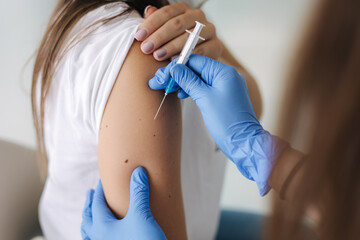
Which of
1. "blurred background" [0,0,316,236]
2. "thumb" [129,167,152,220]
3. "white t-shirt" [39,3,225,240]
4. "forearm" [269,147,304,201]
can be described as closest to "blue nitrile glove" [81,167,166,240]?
"thumb" [129,167,152,220]

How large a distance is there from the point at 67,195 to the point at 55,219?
157mm

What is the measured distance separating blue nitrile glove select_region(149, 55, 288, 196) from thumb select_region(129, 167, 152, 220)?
0.73 feet

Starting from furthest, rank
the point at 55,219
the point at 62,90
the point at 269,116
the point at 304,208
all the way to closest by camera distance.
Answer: the point at 269,116, the point at 55,219, the point at 62,90, the point at 304,208

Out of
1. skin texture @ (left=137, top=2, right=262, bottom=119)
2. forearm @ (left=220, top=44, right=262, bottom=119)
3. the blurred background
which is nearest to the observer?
skin texture @ (left=137, top=2, right=262, bottom=119)

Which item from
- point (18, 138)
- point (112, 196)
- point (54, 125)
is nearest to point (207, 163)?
point (112, 196)

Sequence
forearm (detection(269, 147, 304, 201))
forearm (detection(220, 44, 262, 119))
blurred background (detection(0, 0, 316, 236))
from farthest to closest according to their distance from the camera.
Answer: blurred background (detection(0, 0, 316, 236)) < forearm (detection(220, 44, 262, 119)) < forearm (detection(269, 147, 304, 201))

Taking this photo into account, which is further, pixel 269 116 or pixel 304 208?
pixel 269 116

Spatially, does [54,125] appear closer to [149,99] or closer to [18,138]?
[149,99]

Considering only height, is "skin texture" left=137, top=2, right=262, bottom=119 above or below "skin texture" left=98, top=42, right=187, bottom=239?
above

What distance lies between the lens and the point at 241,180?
2.20 metres

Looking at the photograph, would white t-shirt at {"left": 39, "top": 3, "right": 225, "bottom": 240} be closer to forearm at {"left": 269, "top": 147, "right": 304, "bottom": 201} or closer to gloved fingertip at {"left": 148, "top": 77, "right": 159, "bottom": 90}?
gloved fingertip at {"left": 148, "top": 77, "right": 159, "bottom": 90}

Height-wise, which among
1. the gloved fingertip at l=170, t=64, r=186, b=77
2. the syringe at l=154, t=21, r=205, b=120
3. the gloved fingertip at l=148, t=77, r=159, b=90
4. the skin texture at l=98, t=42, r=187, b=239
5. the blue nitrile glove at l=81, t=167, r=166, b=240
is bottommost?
the blue nitrile glove at l=81, t=167, r=166, b=240

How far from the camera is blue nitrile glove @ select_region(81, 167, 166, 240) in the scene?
0.78m

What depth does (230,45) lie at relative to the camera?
1.95 meters
